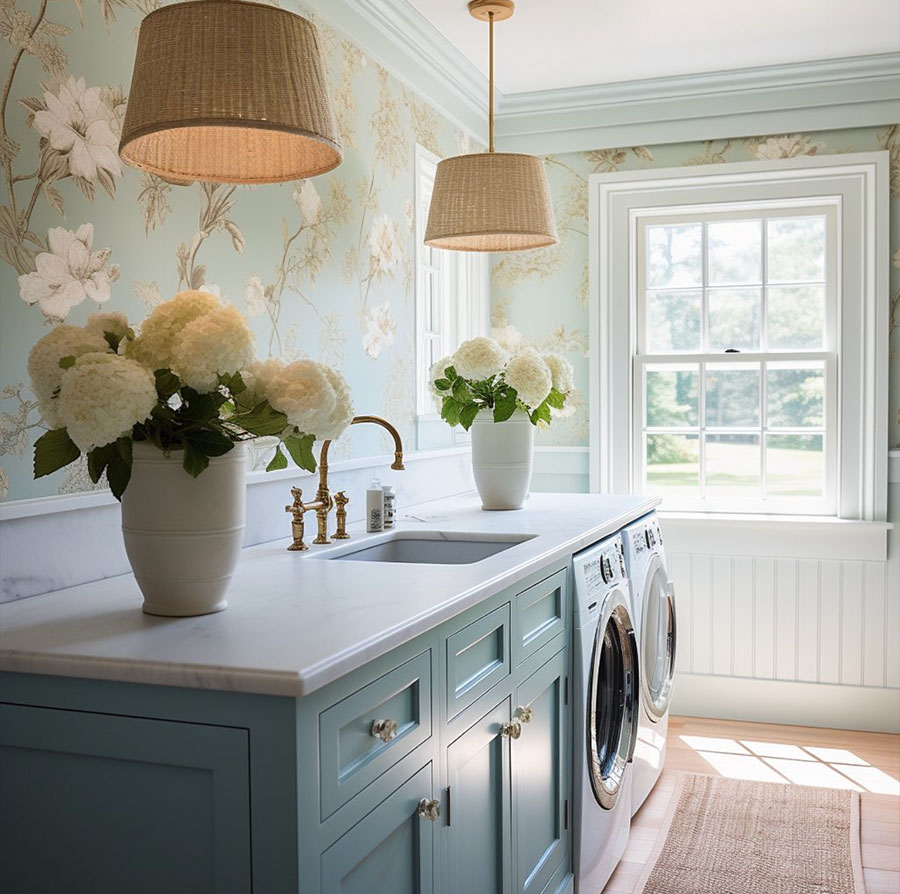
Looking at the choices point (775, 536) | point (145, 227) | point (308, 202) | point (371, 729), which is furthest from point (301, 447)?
point (775, 536)

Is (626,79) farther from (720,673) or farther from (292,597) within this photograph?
(292,597)

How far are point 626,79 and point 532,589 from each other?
2.59 metres

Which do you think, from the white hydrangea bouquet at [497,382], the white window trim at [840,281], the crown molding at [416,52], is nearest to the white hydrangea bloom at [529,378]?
the white hydrangea bouquet at [497,382]

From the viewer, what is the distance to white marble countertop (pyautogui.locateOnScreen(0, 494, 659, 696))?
4.12ft

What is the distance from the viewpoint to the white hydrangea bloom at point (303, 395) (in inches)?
59.2

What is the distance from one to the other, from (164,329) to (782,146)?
320cm

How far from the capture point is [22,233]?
68.3 inches

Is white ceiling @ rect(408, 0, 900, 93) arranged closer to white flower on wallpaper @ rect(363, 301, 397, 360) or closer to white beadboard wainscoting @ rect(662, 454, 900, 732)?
→ white flower on wallpaper @ rect(363, 301, 397, 360)

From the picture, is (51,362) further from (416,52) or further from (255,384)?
A: (416,52)

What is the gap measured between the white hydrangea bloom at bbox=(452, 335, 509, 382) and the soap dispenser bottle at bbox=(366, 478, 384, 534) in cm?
55

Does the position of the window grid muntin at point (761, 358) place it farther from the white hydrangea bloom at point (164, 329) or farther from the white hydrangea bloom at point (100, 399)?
the white hydrangea bloom at point (100, 399)

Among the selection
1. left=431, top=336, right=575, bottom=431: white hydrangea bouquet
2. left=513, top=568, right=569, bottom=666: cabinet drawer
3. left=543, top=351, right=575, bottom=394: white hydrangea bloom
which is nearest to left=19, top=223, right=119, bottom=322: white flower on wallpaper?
left=513, top=568, right=569, bottom=666: cabinet drawer

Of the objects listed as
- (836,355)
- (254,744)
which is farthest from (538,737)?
(836,355)

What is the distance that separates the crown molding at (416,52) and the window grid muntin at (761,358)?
90cm
